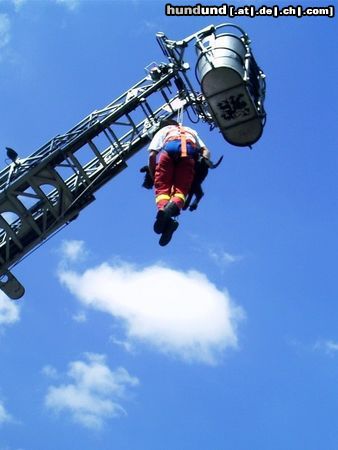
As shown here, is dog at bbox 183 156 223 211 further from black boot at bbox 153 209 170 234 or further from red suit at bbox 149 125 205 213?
black boot at bbox 153 209 170 234

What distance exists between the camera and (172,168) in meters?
8.16

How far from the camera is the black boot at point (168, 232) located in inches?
306

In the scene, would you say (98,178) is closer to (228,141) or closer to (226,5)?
(228,141)

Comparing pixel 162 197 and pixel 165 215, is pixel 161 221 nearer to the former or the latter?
pixel 165 215

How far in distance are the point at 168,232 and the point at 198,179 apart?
1.08m

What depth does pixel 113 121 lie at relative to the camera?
11.0m

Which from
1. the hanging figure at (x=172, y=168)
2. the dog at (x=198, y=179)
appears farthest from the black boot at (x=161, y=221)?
the dog at (x=198, y=179)

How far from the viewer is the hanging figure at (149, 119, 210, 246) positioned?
307 inches

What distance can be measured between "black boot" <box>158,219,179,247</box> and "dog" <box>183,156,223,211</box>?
1.84 feet

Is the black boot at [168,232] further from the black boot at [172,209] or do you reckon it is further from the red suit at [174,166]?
the red suit at [174,166]

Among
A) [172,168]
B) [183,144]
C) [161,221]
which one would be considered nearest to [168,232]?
[161,221]

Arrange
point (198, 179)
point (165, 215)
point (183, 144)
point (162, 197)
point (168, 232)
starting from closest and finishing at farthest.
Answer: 1. point (165, 215)
2. point (168, 232)
3. point (162, 197)
4. point (183, 144)
5. point (198, 179)

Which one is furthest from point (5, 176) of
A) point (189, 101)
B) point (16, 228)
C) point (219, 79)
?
point (219, 79)

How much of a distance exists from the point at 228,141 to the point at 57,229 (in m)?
3.48
